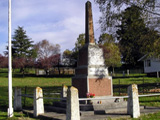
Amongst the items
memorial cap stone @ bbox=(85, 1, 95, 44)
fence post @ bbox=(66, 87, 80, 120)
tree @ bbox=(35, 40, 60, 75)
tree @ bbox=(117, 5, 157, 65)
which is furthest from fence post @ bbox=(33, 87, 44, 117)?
tree @ bbox=(35, 40, 60, 75)

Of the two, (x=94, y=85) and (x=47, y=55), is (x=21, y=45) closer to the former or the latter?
(x=47, y=55)

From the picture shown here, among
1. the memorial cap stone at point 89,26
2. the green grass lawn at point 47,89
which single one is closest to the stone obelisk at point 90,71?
the memorial cap stone at point 89,26

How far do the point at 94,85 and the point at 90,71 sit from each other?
0.73m

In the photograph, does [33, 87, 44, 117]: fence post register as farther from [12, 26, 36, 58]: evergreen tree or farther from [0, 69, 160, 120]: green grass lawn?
[12, 26, 36, 58]: evergreen tree

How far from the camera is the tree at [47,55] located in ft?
183

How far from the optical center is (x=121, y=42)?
60.3 ft

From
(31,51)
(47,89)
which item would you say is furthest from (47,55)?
(47,89)

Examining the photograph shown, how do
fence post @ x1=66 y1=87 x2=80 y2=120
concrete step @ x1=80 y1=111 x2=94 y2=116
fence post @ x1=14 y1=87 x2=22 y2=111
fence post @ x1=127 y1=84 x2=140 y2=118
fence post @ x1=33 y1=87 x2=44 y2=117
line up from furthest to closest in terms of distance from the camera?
fence post @ x1=14 y1=87 x2=22 y2=111 < fence post @ x1=33 y1=87 x2=44 y2=117 < concrete step @ x1=80 y1=111 x2=94 y2=116 < fence post @ x1=127 y1=84 x2=140 y2=118 < fence post @ x1=66 y1=87 x2=80 y2=120

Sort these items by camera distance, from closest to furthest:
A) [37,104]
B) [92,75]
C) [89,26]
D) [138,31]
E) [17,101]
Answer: [37,104] < [92,75] < [89,26] < [17,101] < [138,31]

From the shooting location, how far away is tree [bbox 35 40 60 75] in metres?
55.7

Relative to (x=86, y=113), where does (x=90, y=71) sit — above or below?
above

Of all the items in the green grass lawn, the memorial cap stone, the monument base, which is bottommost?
the green grass lawn

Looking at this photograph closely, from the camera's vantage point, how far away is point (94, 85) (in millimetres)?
11516

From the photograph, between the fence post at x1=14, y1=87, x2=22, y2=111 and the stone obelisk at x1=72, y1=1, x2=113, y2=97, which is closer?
the stone obelisk at x1=72, y1=1, x2=113, y2=97
